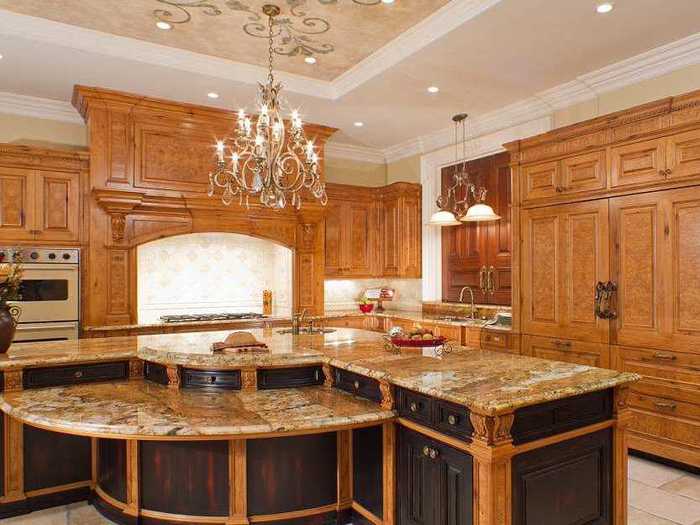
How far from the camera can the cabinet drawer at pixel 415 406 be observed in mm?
2439

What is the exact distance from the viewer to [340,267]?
6805 mm

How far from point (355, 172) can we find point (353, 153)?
0.26 meters

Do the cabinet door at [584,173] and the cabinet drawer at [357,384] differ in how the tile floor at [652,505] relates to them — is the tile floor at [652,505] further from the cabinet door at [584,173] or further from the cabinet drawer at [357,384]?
the cabinet door at [584,173]

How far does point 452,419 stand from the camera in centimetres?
230

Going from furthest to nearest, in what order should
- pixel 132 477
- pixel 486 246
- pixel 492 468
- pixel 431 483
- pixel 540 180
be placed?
pixel 486 246 → pixel 540 180 → pixel 132 477 → pixel 431 483 → pixel 492 468

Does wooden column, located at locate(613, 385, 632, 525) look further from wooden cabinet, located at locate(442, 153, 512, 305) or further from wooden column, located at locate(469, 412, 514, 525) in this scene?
wooden cabinet, located at locate(442, 153, 512, 305)

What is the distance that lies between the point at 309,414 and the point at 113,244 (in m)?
3.45

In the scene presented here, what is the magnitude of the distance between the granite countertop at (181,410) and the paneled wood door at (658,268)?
94.6 inches

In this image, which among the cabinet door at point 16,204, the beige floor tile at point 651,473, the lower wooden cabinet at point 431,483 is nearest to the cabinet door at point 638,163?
the beige floor tile at point 651,473

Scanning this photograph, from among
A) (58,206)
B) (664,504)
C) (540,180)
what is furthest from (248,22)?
(664,504)

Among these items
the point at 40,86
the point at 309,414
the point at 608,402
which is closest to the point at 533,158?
the point at 608,402

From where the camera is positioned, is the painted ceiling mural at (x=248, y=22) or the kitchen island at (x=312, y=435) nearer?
the kitchen island at (x=312, y=435)

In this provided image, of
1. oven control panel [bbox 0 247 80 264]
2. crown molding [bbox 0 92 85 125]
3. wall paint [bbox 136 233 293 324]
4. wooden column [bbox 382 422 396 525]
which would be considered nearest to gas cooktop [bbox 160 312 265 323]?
wall paint [bbox 136 233 293 324]

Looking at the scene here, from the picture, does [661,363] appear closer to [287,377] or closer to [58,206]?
[287,377]
